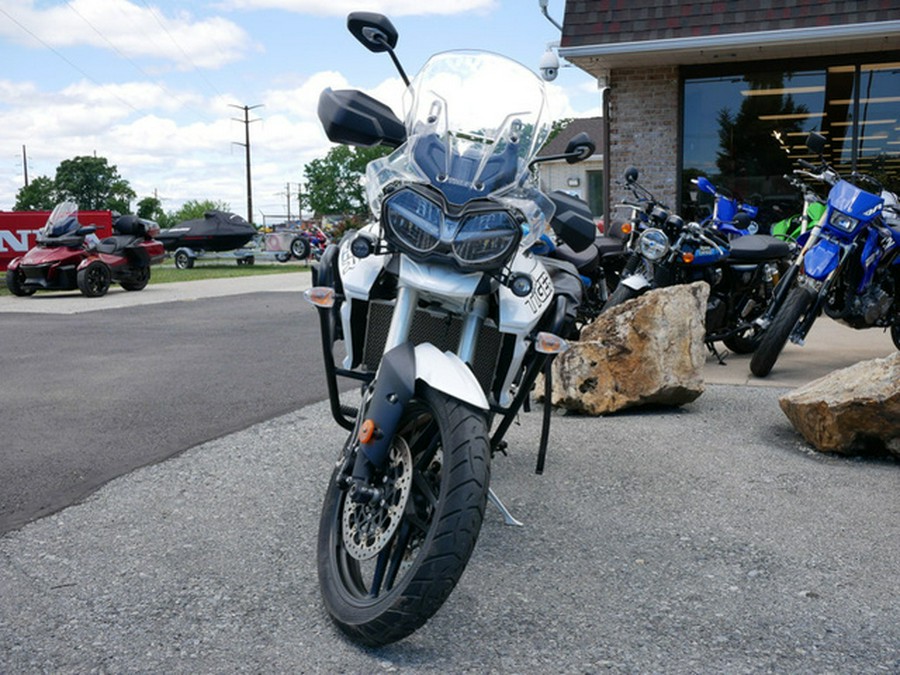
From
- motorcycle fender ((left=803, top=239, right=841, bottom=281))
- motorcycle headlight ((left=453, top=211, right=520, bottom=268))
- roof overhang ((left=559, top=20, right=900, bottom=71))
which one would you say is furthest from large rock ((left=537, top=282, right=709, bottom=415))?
roof overhang ((left=559, top=20, right=900, bottom=71))

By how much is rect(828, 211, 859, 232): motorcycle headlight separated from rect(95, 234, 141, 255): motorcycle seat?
12499 mm

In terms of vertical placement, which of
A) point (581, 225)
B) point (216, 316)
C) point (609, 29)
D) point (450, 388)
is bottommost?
point (216, 316)

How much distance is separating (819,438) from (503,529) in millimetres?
2048

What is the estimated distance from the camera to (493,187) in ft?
10.4

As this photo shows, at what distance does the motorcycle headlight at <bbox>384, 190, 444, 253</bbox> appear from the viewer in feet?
9.65

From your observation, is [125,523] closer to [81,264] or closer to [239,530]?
[239,530]

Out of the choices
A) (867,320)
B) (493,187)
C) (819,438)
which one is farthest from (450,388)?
(867,320)

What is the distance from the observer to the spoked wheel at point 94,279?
15.1 m

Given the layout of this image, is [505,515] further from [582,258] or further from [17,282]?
[17,282]

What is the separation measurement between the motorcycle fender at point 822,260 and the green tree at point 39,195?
79448 mm

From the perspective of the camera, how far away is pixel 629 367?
228 inches

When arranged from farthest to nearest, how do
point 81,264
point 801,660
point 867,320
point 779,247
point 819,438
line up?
point 81,264 < point 779,247 < point 867,320 < point 819,438 < point 801,660

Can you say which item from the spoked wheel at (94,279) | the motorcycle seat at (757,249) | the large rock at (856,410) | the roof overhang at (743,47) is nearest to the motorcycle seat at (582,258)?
the motorcycle seat at (757,249)

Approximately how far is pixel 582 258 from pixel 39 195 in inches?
3276
